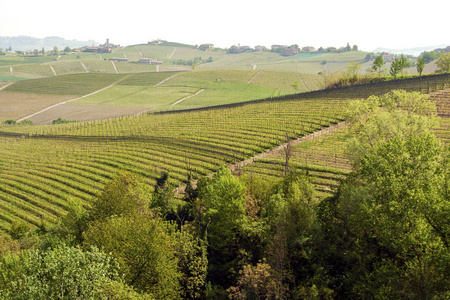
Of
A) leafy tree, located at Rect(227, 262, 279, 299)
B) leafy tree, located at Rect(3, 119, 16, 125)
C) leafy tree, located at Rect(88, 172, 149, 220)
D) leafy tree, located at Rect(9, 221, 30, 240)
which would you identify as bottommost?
leafy tree, located at Rect(9, 221, 30, 240)

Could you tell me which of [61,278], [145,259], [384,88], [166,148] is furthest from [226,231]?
[384,88]

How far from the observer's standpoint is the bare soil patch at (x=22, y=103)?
6393 inches

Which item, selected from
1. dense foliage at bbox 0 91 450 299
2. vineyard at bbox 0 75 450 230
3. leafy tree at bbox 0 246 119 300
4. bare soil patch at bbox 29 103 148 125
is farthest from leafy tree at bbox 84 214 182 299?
bare soil patch at bbox 29 103 148 125

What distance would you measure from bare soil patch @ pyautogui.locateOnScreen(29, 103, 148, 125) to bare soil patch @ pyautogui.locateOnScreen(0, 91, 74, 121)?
352 inches

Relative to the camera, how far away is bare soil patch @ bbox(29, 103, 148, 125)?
152 meters

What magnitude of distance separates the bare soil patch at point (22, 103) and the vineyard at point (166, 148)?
3275 cm

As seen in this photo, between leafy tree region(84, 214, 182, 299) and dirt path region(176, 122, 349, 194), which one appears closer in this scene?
leafy tree region(84, 214, 182, 299)

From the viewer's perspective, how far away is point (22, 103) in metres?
180

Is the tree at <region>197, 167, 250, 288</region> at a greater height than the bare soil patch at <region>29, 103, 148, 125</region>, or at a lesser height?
lesser

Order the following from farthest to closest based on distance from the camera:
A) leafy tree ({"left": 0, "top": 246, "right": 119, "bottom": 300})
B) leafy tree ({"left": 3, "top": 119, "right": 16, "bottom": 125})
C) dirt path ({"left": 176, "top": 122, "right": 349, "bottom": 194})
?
leafy tree ({"left": 3, "top": 119, "right": 16, "bottom": 125})
dirt path ({"left": 176, "top": 122, "right": 349, "bottom": 194})
leafy tree ({"left": 0, "top": 246, "right": 119, "bottom": 300})

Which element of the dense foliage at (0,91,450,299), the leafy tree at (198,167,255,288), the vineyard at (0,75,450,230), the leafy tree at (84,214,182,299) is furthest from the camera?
the vineyard at (0,75,450,230)

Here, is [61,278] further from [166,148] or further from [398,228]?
[166,148]

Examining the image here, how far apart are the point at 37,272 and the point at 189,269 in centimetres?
1422

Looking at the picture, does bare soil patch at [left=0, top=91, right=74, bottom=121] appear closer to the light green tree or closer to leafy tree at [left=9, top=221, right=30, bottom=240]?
leafy tree at [left=9, top=221, right=30, bottom=240]
